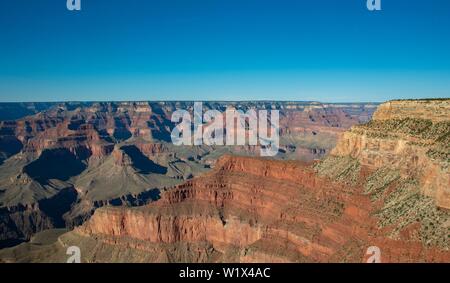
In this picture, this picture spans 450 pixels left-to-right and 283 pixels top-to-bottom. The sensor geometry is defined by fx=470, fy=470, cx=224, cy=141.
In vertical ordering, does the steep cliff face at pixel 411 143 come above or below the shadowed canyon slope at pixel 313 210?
above

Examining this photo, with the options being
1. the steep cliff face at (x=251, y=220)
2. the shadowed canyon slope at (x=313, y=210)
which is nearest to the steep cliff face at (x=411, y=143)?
the shadowed canyon slope at (x=313, y=210)

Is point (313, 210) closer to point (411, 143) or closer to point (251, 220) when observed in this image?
point (411, 143)

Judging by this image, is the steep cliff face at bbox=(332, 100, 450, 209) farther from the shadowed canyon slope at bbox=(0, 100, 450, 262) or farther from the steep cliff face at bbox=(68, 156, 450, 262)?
the steep cliff face at bbox=(68, 156, 450, 262)

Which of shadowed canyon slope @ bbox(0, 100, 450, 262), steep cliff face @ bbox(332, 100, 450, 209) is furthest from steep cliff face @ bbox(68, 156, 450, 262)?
steep cliff face @ bbox(332, 100, 450, 209)

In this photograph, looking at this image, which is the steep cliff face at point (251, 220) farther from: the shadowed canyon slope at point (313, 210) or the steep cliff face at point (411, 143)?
the steep cliff face at point (411, 143)
